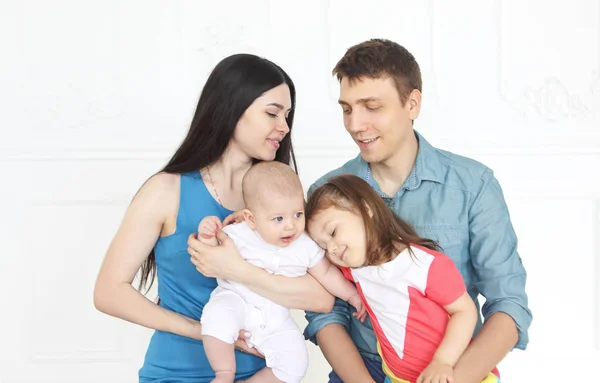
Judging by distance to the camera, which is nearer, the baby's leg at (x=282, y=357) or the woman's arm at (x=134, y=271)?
the baby's leg at (x=282, y=357)

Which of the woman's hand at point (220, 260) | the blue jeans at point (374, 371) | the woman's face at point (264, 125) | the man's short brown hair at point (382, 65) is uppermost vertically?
the man's short brown hair at point (382, 65)

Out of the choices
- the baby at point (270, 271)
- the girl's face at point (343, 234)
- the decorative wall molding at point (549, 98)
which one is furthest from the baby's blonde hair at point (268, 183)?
the decorative wall molding at point (549, 98)

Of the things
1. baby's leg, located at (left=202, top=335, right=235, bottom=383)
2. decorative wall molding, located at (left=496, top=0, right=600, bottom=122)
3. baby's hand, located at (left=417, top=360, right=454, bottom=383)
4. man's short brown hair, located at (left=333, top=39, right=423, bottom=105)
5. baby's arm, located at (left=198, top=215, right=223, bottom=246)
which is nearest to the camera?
baby's hand, located at (left=417, top=360, right=454, bottom=383)

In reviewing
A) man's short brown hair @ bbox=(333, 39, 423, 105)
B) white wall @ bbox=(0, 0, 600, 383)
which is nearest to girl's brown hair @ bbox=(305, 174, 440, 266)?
man's short brown hair @ bbox=(333, 39, 423, 105)

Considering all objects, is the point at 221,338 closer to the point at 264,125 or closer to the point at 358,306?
the point at 358,306

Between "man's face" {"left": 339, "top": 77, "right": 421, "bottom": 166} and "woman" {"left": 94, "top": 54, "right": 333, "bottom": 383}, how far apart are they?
0.24 m

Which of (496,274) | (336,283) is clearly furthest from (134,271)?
(496,274)

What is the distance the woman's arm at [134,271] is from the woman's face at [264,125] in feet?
1.08

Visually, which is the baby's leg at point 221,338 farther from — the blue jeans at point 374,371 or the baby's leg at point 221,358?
the blue jeans at point 374,371

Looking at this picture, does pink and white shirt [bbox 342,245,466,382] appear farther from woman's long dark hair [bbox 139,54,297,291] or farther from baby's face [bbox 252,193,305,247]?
woman's long dark hair [bbox 139,54,297,291]

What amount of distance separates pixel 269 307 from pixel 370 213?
1.37ft

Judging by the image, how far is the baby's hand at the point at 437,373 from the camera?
1.92 meters

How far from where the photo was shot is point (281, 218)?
6.88ft

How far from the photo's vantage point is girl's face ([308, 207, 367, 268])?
2.06 m
